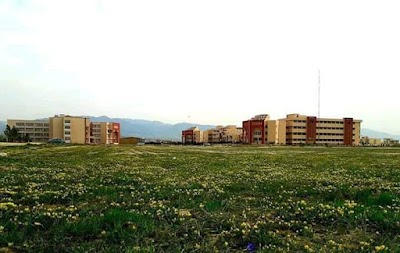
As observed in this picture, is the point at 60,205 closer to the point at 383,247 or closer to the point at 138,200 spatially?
the point at 138,200

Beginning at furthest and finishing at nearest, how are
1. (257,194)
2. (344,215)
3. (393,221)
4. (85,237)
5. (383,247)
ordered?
(257,194) → (344,215) → (393,221) → (85,237) → (383,247)

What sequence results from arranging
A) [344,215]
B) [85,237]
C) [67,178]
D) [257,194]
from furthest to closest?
[67,178]
[257,194]
[344,215]
[85,237]

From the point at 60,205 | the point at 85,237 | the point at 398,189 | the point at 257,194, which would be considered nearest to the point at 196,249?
the point at 85,237

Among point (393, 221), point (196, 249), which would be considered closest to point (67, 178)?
point (196, 249)

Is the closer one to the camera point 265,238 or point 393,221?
point 265,238

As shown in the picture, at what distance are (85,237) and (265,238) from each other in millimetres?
3594

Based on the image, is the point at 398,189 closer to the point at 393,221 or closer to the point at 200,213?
the point at 393,221

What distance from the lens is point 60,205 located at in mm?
9867

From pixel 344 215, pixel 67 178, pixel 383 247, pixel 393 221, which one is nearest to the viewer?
pixel 383 247

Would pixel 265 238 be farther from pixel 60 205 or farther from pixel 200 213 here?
pixel 60 205

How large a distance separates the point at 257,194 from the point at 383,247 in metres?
6.24

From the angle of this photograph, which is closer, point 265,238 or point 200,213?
point 265,238

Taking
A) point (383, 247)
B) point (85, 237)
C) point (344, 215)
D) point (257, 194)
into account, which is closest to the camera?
point (383, 247)

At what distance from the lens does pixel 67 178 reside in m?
15.6
